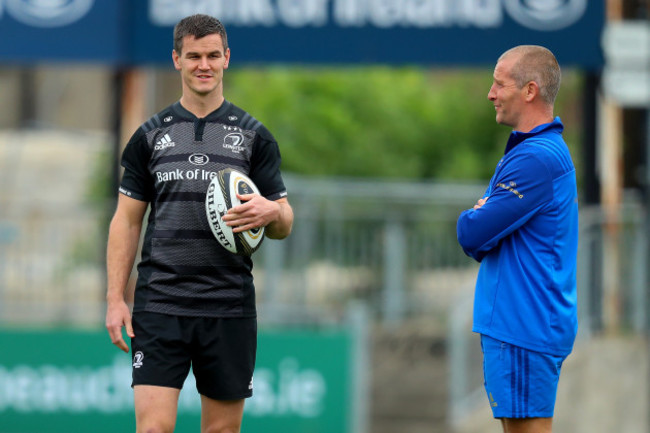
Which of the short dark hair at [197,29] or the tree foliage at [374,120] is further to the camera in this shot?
the tree foliage at [374,120]

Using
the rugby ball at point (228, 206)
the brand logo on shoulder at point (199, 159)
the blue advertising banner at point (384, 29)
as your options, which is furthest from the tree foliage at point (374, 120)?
the rugby ball at point (228, 206)

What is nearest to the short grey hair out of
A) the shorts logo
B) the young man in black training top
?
the young man in black training top

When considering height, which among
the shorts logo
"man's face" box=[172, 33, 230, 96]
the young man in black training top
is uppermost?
"man's face" box=[172, 33, 230, 96]

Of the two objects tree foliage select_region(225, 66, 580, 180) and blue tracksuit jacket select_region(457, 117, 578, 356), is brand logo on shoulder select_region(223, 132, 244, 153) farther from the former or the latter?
tree foliage select_region(225, 66, 580, 180)

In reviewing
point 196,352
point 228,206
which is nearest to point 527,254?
point 228,206

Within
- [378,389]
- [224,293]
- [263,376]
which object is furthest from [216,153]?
[378,389]

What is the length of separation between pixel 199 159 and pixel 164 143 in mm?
189

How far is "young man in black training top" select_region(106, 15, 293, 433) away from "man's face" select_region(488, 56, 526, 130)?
1.10 meters

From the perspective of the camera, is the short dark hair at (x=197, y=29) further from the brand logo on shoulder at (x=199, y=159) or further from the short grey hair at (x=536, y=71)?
the short grey hair at (x=536, y=71)

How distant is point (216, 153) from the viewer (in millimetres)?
5180

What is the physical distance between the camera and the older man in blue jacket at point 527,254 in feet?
15.5

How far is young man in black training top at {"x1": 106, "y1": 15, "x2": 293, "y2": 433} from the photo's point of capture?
5.12 m

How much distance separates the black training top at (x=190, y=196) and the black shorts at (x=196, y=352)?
0.17ft

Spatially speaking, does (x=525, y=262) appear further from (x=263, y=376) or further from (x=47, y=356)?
(x=47, y=356)
